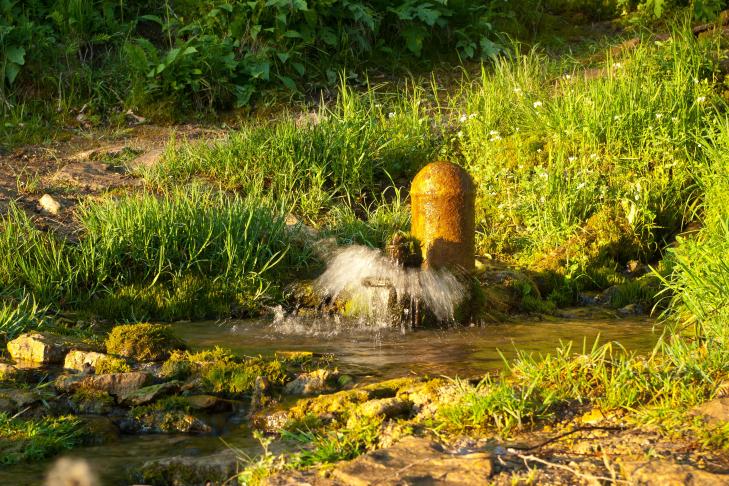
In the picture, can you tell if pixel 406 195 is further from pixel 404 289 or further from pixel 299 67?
pixel 299 67

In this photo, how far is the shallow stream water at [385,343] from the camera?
438cm

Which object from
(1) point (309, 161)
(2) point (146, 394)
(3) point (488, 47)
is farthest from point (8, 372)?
(3) point (488, 47)

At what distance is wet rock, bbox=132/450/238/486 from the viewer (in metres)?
3.74

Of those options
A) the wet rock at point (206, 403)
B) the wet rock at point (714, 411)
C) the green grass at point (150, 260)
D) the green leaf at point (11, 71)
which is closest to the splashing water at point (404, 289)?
the green grass at point (150, 260)

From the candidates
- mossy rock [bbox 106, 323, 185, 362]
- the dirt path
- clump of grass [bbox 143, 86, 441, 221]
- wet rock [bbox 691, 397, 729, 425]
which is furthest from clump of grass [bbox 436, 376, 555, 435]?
clump of grass [bbox 143, 86, 441, 221]

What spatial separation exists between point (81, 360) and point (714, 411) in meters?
3.29

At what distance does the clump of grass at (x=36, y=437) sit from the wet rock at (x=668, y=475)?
2.37 metres

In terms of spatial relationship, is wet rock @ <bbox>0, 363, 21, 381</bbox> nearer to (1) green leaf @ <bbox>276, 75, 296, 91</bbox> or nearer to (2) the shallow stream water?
(2) the shallow stream water

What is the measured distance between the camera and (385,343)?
20.4 feet

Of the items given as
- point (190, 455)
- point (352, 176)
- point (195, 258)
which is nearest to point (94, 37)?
point (352, 176)

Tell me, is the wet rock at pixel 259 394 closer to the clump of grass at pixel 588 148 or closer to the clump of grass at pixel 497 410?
the clump of grass at pixel 497 410

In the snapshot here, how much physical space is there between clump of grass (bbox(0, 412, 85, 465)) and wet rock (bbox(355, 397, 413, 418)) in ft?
4.14

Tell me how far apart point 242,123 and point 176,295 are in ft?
12.8

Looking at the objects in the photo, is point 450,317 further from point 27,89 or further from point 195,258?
point 27,89
